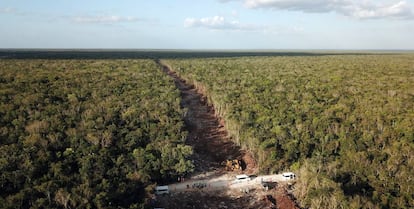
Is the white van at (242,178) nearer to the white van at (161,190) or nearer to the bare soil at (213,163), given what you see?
the bare soil at (213,163)

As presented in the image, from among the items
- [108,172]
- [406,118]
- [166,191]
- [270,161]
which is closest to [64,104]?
[108,172]

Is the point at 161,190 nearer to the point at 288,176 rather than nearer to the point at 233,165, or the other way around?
the point at 233,165

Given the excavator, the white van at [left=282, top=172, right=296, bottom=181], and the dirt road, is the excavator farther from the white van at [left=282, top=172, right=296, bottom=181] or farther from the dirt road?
the white van at [left=282, top=172, right=296, bottom=181]

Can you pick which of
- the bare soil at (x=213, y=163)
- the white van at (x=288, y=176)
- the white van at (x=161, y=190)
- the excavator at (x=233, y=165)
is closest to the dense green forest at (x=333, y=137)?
the white van at (x=288, y=176)

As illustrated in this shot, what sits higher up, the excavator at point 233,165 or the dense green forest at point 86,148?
the dense green forest at point 86,148

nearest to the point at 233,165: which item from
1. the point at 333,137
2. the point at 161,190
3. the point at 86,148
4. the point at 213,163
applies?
the point at 213,163

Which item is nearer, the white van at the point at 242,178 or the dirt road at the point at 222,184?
the dirt road at the point at 222,184

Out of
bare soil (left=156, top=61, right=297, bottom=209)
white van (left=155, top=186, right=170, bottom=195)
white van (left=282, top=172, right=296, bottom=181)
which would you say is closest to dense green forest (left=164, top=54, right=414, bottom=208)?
white van (left=282, top=172, right=296, bottom=181)
